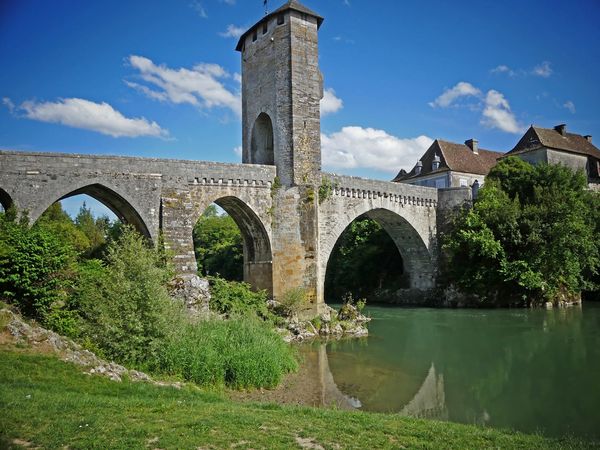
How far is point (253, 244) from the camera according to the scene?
18938mm

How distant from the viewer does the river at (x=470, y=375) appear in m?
8.64

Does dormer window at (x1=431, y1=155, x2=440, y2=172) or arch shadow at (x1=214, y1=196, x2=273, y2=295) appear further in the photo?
dormer window at (x1=431, y1=155, x2=440, y2=172)

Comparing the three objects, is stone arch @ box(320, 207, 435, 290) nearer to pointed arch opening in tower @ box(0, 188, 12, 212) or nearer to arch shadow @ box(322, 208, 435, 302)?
arch shadow @ box(322, 208, 435, 302)

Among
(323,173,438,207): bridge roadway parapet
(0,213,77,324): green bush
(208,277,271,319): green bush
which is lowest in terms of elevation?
(208,277,271,319): green bush

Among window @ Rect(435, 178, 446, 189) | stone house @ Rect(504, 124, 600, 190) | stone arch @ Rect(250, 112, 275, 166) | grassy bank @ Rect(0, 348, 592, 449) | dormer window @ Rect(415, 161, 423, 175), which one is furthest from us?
dormer window @ Rect(415, 161, 423, 175)

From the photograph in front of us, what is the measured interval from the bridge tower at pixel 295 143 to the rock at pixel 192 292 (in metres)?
3.78

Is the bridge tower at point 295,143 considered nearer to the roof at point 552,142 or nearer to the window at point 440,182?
the window at point 440,182

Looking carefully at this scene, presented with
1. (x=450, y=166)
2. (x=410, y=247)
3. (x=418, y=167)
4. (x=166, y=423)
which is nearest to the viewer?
(x=166, y=423)

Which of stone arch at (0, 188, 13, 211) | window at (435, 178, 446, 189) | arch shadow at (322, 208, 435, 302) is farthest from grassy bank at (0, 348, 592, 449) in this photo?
window at (435, 178, 446, 189)

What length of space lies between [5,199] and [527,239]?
21875 mm

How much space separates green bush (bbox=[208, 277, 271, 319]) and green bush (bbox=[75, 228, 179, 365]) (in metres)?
4.99

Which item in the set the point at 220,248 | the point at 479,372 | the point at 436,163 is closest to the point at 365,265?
the point at 436,163

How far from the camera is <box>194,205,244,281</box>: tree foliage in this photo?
35188 mm

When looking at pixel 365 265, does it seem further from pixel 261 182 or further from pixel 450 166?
pixel 261 182
